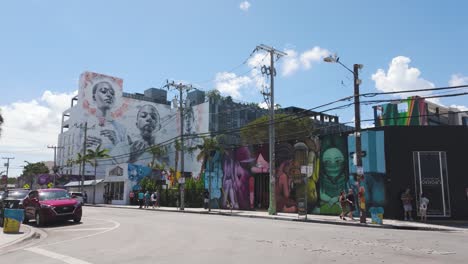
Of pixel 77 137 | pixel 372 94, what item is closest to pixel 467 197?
pixel 372 94

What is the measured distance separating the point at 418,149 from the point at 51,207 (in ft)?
64.8

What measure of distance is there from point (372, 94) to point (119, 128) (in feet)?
398

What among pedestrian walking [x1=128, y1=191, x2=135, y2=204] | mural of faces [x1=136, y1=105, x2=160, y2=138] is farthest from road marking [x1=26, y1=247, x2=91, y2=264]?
mural of faces [x1=136, y1=105, x2=160, y2=138]

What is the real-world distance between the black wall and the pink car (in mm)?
17065

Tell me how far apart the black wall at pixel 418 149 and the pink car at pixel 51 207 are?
17065mm

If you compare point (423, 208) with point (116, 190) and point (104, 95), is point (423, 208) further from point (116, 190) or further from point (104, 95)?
point (104, 95)

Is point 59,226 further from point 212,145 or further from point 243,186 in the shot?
point 212,145

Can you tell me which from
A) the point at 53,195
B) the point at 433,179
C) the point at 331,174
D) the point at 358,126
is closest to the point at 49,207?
the point at 53,195

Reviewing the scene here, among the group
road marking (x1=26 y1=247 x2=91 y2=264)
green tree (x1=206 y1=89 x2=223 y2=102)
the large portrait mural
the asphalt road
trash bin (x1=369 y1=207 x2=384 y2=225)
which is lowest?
road marking (x1=26 y1=247 x2=91 y2=264)

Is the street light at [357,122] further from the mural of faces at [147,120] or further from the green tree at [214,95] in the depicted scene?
the mural of faces at [147,120]

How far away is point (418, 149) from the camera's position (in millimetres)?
Result: 24594

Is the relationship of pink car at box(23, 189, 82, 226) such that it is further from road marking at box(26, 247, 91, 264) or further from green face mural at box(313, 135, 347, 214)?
green face mural at box(313, 135, 347, 214)

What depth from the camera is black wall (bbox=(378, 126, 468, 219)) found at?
2395 cm

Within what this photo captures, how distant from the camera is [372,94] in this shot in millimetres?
21984
